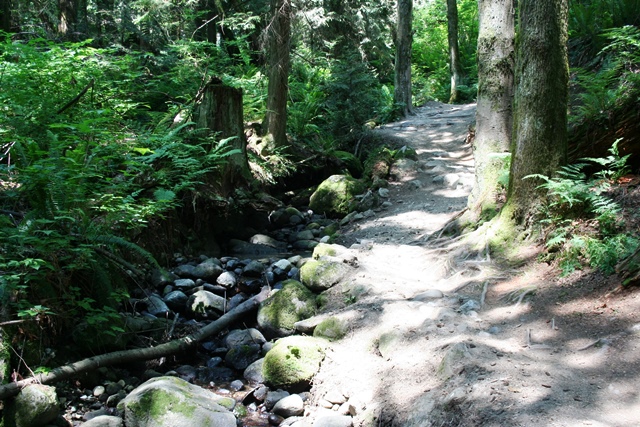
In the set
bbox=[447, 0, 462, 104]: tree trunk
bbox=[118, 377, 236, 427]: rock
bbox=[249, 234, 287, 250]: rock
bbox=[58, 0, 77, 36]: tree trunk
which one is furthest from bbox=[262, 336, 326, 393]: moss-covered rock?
bbox=[447, 0, 462, 104]: tree trunk

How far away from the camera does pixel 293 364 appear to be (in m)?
5.13

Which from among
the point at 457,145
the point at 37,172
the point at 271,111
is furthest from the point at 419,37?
the point at 37,172

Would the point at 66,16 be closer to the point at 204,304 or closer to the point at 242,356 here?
the point at 204,304

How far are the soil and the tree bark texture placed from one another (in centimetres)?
89

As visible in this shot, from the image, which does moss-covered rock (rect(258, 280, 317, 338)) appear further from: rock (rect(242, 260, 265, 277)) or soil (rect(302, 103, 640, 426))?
rock (rect(242, 260, 265, 277))

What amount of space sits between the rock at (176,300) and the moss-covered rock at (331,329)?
2077mm

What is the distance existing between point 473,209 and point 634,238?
9.25 feet

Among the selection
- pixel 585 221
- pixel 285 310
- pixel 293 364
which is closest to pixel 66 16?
pixel 285 310

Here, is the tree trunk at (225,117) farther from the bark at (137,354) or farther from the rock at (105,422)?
the rock at (105,422)

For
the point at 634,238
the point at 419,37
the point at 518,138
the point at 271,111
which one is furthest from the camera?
the point at 419,37

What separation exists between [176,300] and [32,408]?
274 centimetres

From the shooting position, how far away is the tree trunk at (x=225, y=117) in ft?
31.6

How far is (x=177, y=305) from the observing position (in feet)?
22.2

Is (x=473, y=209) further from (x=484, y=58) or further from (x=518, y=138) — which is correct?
(x=484, y=58)
